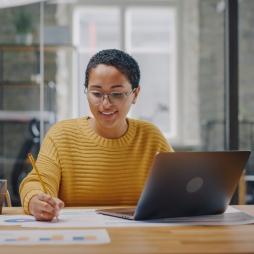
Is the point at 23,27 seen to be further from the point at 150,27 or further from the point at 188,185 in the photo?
the point at 188,185

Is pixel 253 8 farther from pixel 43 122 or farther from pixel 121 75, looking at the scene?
pixel 121 75

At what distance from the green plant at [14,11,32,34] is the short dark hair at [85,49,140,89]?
3.32m

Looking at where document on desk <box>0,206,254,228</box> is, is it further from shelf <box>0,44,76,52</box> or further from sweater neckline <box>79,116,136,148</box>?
shelf <box>0,44,76,52</box>

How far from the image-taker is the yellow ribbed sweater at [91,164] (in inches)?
71.7

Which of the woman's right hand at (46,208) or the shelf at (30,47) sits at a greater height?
the shelf at (30,47)

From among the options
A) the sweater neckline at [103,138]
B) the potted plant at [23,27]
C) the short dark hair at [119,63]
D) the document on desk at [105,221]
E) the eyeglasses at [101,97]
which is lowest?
the document on desk at [105,221]

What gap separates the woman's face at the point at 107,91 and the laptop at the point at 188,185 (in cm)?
38

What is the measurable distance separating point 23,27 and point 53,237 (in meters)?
4.16

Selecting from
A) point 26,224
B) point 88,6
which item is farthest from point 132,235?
point 88,6

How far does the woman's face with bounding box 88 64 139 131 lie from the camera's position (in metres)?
1.77

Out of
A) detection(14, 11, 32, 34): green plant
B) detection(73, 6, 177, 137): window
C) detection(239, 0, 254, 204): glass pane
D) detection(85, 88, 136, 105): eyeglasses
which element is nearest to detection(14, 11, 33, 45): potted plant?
detection(14, 11, 32, 34): green plant

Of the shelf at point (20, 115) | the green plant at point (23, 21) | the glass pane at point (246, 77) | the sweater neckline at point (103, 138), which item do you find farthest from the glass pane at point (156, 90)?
the sweater neckline at point (103, 138)

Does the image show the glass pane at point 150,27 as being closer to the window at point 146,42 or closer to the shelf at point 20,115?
the window at point 146,42

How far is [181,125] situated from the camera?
20.8 feet
